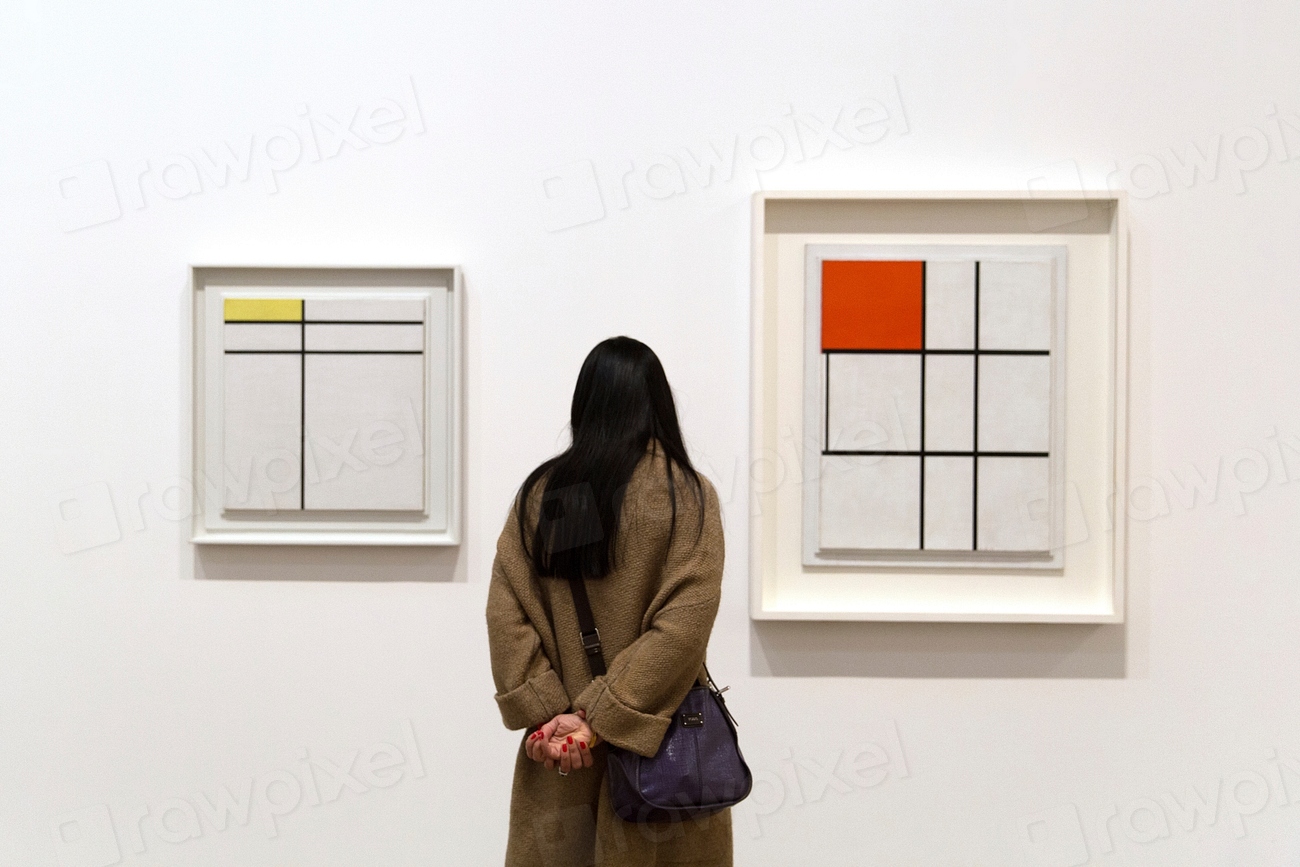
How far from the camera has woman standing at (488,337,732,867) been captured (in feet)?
4.89

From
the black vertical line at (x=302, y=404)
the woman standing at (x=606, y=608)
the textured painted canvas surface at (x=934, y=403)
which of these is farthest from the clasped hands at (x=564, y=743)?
the black vertical line at (x=302, y=404)

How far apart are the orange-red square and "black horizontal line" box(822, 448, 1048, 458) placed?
0.22 meters

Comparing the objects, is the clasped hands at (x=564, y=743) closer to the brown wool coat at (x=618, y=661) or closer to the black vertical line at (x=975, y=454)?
the brown wool coat at (x=618, y=661)

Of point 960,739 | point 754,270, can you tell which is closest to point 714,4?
point 754,270

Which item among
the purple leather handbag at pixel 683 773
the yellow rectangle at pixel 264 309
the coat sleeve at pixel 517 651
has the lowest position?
the purple leather handbag at pixel 683 773

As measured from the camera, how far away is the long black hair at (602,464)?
151 cm

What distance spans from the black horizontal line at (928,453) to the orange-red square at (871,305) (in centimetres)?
22

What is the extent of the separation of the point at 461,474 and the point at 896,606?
0.98m

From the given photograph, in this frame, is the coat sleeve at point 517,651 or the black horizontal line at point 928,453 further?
the black horizontal line at point 928,453

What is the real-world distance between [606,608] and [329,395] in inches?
37.2

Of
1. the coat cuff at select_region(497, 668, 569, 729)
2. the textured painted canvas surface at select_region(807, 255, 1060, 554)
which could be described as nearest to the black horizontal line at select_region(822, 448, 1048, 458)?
the textured painted canvas surface at select_region(807, 255, 1060, 554)

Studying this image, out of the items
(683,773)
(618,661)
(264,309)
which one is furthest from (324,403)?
(683,773)

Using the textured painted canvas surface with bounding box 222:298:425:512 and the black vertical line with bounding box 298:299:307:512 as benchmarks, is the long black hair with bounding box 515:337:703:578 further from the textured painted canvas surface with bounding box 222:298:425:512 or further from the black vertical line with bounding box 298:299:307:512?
the black vertical line with bounding box 298:299:307:512

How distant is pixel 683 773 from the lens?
147cm
